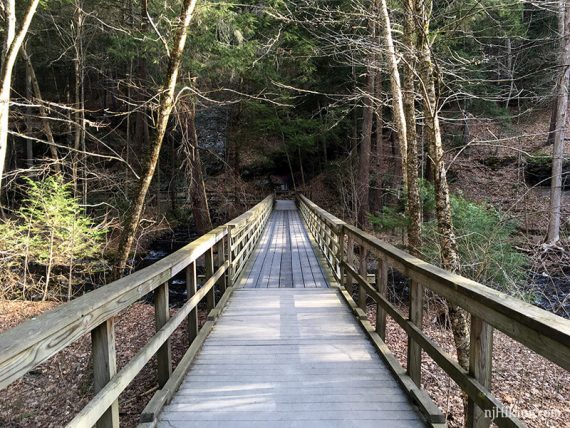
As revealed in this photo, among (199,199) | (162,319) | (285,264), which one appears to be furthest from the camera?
(199,199)

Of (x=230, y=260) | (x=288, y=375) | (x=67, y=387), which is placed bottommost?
(x=67, y=387)

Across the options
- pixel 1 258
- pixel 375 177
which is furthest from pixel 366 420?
pixel 375 177

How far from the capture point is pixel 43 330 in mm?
1579

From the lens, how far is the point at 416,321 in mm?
3064

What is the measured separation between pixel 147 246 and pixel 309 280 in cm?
1225

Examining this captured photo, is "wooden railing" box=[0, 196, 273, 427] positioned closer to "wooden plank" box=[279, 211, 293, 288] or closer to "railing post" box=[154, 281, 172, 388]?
"railing post" box=[154, 281, 172, 388]

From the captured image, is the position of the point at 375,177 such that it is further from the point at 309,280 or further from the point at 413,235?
the point at 309,280

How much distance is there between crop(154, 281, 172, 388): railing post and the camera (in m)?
3.01

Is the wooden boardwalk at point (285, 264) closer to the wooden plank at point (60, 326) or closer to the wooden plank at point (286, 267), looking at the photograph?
the wooden plank at point (286, 267)

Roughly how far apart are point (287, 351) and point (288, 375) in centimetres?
57

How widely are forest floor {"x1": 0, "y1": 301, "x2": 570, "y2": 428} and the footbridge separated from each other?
238 cm

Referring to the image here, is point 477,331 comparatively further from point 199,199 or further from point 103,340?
point 199,199

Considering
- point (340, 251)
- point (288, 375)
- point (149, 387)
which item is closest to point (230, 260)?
point (340, 251)

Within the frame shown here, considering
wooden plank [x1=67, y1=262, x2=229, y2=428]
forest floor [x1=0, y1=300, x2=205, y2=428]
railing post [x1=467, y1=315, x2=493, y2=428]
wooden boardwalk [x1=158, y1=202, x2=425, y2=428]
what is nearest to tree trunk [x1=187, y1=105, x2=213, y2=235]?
forest floor [x1=0, y1=300, x2=205, y2=428]
